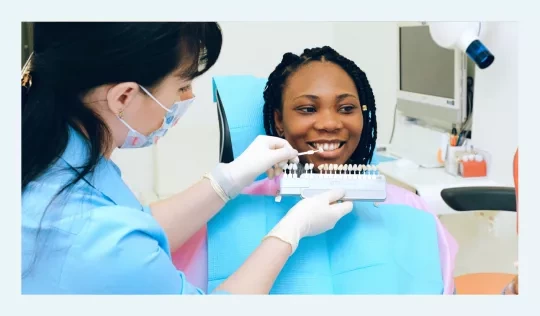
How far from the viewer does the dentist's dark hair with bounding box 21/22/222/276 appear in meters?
0.94

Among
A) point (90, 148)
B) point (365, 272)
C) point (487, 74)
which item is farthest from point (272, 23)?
point (487, 74)

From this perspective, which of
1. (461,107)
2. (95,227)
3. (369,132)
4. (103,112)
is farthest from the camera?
(461,107)

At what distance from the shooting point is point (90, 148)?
3.30 ft

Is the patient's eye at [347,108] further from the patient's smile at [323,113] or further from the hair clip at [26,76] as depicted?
the hair clip at [26,76]

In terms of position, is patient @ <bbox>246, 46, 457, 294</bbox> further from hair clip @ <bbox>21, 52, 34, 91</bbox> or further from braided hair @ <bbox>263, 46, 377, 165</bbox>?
hair clip @ <bbox>21, 52, 34, 91</bbox>

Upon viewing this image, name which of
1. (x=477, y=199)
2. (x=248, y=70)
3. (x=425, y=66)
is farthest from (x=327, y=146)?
(x=425, y=66)

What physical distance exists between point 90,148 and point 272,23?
461 mm

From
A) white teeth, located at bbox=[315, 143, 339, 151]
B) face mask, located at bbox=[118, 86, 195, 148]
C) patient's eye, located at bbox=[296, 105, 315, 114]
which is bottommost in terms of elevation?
white teeth, located at bbox=[315, 143, 339, 151]

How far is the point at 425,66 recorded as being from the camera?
6.41 feet

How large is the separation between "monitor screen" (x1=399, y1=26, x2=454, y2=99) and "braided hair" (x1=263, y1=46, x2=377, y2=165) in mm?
465

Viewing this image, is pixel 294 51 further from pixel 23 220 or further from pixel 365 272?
pixel 23 220

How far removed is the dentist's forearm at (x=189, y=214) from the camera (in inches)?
47.5

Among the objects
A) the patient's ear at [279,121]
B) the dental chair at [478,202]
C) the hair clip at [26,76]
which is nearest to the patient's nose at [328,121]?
the patient's ear at [279,121]

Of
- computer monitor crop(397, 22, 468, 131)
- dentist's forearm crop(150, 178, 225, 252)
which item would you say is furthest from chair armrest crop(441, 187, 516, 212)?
dentist's forearm crop(150, 178, 225, 252)
